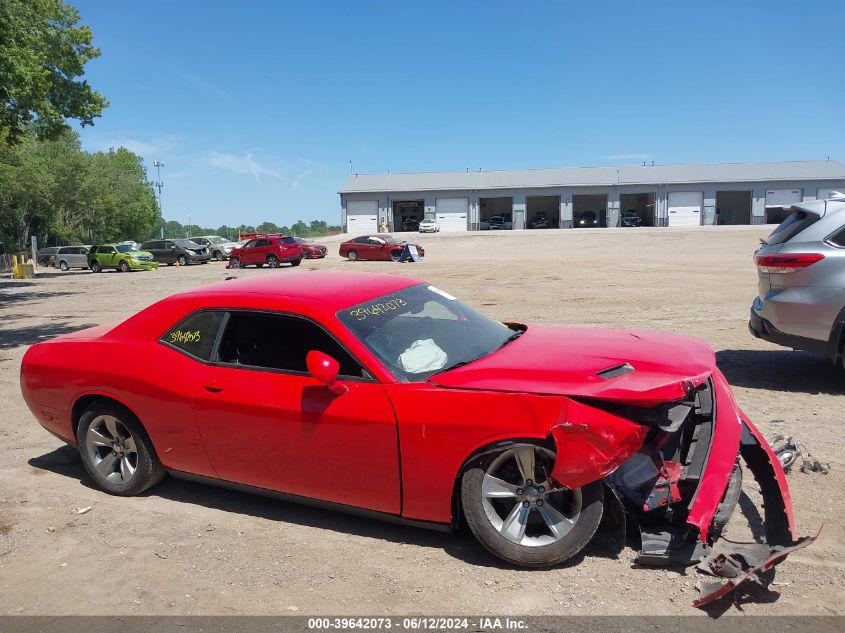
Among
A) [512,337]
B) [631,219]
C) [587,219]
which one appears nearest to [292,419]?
[512,337]

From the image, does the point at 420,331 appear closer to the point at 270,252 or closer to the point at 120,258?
the point at 270,252

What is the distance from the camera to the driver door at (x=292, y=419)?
3463 millimetres

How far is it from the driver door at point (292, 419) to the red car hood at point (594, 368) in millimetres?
502

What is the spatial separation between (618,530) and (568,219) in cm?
6369

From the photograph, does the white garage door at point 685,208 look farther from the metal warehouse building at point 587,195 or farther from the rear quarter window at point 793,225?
the rear quarter window at point 793,225

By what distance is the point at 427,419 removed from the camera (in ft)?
10.9

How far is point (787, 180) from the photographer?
6053 cm

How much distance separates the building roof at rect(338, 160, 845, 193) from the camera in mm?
62469

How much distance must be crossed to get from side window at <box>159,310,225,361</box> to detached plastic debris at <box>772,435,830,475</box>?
12.6 feet

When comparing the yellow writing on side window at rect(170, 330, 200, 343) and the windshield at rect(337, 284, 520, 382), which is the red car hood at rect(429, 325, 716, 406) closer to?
the windshield at rect(337, 284, 520, 382)

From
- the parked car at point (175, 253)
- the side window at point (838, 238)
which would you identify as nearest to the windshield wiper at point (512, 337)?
the side window at point (838, 238)

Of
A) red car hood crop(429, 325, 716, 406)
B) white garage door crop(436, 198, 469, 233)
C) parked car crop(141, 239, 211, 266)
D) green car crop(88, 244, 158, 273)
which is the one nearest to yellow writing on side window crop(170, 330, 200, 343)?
red car hood crop(429, 325, 716, 406)

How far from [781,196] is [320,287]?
223 feet

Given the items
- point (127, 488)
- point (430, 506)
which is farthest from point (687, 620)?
point (127, 488)
